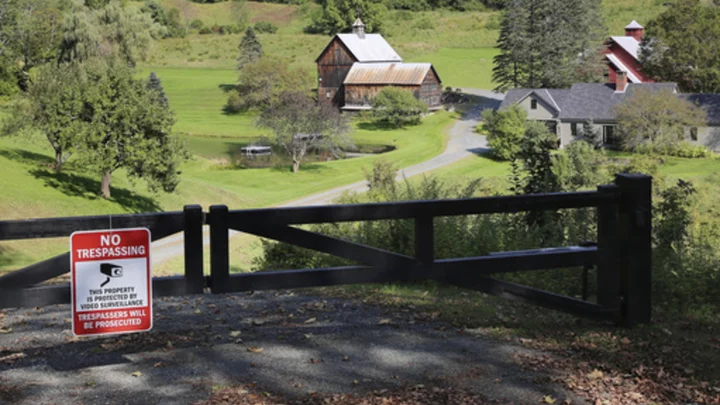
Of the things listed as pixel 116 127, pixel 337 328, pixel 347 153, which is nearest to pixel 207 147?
pixel 347 153

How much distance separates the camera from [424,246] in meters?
6.59

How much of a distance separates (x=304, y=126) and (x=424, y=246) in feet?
188

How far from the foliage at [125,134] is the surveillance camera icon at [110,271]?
119ft

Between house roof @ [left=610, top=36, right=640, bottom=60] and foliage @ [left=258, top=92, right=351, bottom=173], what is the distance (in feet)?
129

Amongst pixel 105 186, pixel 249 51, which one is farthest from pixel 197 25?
pixel 105 186

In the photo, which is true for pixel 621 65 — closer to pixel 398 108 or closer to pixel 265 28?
pixel 398 108

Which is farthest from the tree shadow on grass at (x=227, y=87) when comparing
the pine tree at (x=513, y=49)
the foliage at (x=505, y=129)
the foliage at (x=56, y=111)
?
the foliage at (x=56, y=111)

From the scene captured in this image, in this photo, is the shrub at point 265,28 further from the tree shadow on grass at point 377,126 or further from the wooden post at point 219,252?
the wooden post at point 219,252

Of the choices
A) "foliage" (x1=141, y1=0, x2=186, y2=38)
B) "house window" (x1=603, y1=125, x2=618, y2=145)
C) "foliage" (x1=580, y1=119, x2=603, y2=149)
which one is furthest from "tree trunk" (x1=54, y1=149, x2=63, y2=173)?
"foliage" (x1=141, y1=0, x2=186, y2=38)

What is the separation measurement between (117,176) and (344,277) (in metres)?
43.8

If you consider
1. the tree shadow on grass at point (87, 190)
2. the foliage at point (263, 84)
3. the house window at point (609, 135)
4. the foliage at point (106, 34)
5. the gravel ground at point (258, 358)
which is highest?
the foliage at point (106, 34)

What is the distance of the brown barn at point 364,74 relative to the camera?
307 feet

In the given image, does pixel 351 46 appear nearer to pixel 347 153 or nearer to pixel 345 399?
pixel 347 153

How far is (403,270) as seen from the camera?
21.5ft
